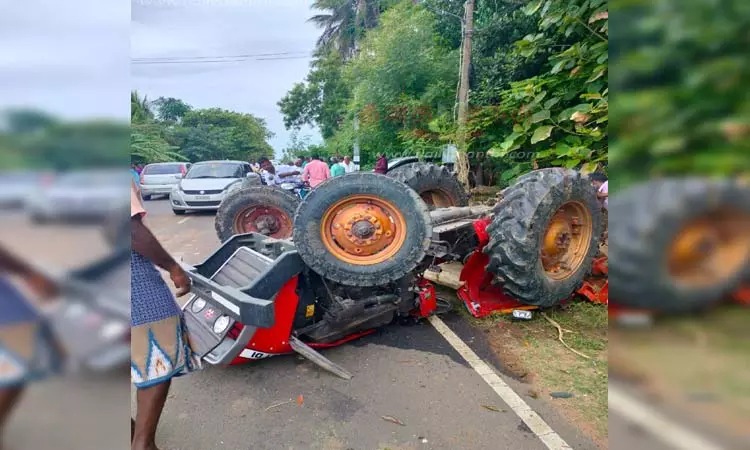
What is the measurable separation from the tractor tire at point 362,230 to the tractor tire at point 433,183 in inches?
96.4

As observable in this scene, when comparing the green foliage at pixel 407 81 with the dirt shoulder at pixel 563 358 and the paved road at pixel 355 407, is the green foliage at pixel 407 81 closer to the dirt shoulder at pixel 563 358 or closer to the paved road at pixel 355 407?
the dirt shoulder at pixel 563 358

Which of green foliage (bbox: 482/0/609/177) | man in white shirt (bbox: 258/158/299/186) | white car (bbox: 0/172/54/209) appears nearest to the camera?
white car (bbox: 0/172/54/209)

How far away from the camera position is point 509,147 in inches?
95.0

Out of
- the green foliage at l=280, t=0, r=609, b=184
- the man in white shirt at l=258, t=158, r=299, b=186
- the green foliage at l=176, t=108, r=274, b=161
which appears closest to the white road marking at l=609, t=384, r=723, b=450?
the green foliage at l=280, t=0, r=609, b=184

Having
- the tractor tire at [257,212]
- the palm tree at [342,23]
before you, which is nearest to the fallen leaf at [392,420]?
the tractor tire at [257,212]

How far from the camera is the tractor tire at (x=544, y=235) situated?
3920 mm

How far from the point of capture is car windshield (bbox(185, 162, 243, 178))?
14.2 metres

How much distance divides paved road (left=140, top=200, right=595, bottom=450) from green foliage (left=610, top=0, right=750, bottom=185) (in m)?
2.17

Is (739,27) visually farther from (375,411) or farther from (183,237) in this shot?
(183,237)

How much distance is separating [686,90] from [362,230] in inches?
117

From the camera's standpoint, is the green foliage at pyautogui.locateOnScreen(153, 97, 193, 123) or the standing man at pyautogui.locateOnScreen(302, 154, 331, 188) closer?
the green foliage at pyautogui.locateOnScreen(153, 97, 193, 123)

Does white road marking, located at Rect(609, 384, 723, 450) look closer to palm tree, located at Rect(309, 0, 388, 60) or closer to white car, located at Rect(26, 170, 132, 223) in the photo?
white car, located at Rect(26, 170, 132, 223)

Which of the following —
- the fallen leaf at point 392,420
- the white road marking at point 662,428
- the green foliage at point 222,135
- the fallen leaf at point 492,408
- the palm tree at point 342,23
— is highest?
the palm tree at point 342,23

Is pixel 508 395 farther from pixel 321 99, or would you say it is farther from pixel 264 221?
pixel 321 99
